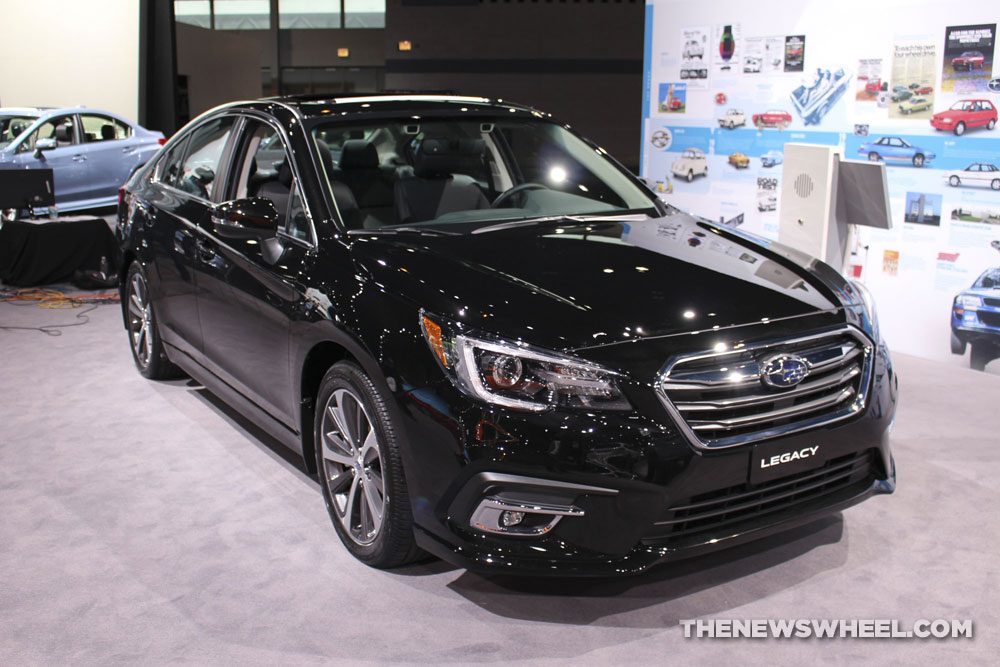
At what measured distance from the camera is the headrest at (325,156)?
3.53 meters

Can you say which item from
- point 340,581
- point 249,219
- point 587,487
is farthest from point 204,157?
point 587,487

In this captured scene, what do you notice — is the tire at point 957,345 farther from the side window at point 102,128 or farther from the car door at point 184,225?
the side window at point 102,128

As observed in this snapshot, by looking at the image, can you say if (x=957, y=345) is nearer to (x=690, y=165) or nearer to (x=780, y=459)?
(x=690, y=165)

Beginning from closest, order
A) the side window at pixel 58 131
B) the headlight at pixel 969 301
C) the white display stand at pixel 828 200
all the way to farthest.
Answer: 1. the white display stand at pixel 828 200
2. the headlight at pixel 969 301
3. the side window at pixel 58 131

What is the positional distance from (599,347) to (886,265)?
3.89 meters

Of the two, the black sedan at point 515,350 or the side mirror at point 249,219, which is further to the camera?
the side mirror at point 249,219

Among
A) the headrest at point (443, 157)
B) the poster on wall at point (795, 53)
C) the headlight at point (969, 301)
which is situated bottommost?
the headlight at point (969, 301)

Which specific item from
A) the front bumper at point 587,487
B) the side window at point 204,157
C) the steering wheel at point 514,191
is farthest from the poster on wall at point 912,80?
the side window at point 204,157

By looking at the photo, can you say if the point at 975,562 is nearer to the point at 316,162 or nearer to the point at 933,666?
the point at 933,666

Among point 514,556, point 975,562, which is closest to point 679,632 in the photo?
point 514,556

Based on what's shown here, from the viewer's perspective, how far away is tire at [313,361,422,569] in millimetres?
2883

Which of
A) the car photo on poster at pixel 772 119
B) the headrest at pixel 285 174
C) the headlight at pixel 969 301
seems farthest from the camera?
the car photo on poster at pixel 772 119

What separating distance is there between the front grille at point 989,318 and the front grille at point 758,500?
9.36 feet

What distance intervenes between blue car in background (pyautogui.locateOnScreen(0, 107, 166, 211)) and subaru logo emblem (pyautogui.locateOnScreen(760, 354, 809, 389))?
9188 mm
